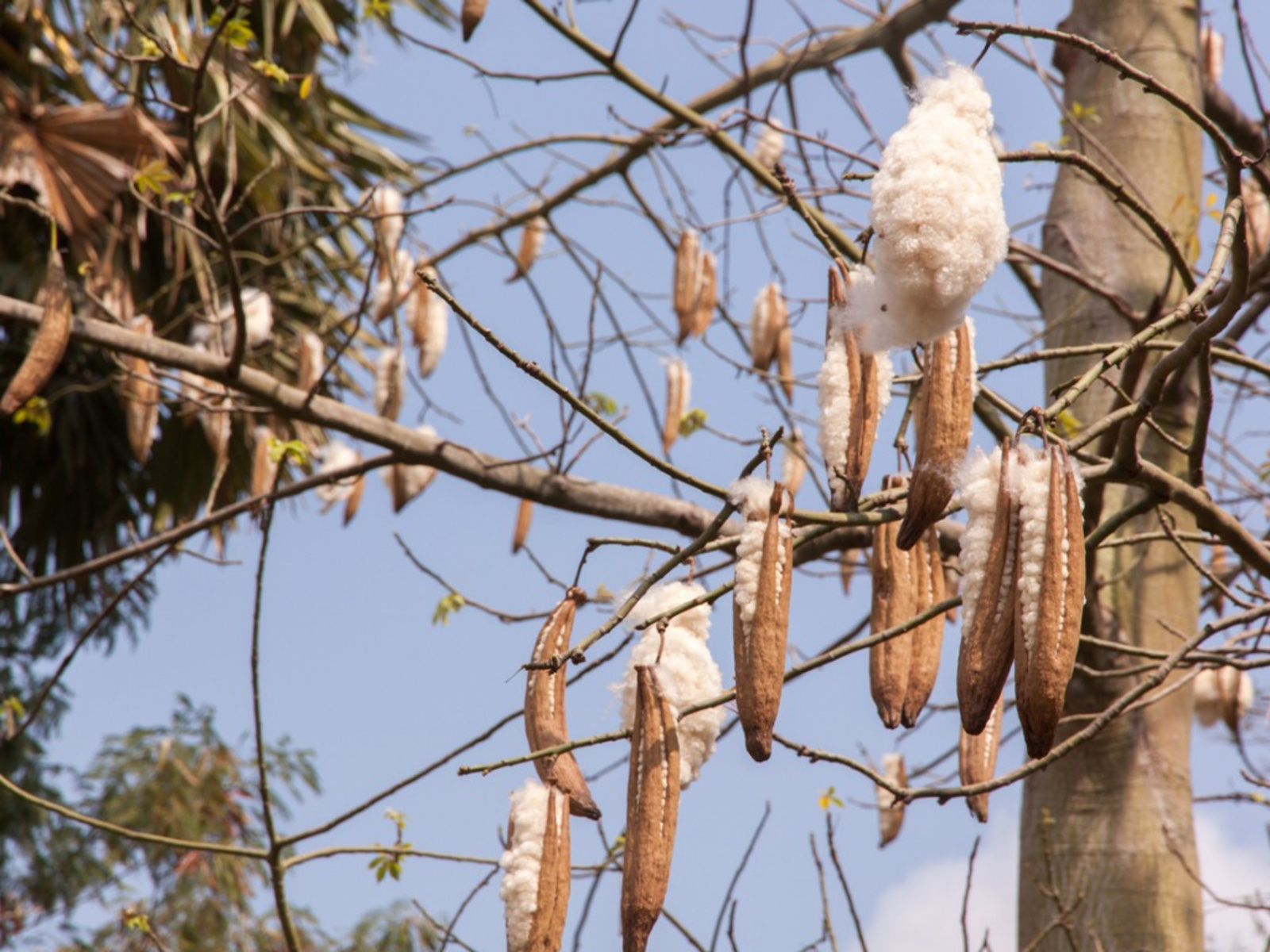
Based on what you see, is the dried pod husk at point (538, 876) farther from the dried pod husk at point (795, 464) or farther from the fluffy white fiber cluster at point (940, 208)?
the dried pod husk at point (795, 464)

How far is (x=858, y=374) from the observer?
52.1 inches

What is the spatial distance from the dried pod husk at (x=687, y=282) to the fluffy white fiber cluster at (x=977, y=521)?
7.15 feet

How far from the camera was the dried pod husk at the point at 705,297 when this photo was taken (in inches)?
129

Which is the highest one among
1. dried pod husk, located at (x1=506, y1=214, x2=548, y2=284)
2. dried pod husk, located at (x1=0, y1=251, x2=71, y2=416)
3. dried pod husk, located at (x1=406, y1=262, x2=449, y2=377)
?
dried pod husk, located at (x1=506, y1=214, x2=548, y2=284)

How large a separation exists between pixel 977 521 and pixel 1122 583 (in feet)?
6.27

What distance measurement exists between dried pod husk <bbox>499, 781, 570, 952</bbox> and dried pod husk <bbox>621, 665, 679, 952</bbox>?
129mm

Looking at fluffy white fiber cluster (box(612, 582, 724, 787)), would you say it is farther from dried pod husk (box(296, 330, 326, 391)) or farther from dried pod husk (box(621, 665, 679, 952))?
dried pod husk (box(296, 330, 326, 391))

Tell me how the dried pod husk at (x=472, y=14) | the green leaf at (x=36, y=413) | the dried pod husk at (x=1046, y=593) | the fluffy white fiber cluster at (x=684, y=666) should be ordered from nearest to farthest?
the dried pod husk at (x=1046, y=593)
the fluffy white fiber cluster at (x=684, y=666)
the dried pod husk at (x=472, y=14)
the green leaf at (x=36, y=413)

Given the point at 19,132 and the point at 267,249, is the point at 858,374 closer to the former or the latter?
the point at 19,132

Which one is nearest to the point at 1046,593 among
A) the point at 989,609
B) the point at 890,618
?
the point at 989,609

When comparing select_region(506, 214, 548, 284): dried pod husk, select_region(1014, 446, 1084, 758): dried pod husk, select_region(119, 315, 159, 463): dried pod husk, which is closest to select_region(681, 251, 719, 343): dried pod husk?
select_region(506, 214, 548, 284): dried pod husk

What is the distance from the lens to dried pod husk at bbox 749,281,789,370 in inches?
125

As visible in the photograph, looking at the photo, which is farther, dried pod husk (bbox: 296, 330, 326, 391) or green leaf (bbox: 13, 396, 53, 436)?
dried pod husk (bbox: 296, 330, 326, 391)

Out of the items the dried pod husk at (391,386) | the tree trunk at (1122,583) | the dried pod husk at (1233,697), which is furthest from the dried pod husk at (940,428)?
the dried pod husk at (391,386)
